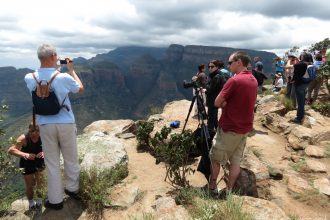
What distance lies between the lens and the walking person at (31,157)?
21.9 ft

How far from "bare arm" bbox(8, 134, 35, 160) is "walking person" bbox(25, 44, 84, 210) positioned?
0.86m

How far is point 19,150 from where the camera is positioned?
675 centimetres

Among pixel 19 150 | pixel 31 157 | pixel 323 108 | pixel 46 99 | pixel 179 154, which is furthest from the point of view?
pixel 323 108

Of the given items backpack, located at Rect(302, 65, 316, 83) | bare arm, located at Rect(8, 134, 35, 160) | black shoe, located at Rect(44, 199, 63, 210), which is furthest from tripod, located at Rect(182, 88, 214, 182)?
backpack, located at Rect(302, 65, 316, 83)

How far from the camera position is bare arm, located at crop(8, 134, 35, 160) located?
6.60 m

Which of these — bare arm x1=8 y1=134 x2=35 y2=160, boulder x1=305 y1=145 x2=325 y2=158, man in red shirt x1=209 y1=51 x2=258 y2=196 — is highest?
man in red shirt x1=209 y1=51 x2=258 y2=196

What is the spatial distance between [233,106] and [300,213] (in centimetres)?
266

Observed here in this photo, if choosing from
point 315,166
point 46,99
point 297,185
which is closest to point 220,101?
point 46,99

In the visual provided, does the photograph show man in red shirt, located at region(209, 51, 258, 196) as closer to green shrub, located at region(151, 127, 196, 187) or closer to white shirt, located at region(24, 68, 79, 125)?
green shrub, located at region(151, 127, 196, 187)

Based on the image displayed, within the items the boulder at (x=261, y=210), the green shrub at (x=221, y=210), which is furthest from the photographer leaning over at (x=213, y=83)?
the green shrub at (x=221, y=210)

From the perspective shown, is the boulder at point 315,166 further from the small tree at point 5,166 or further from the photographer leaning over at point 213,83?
the small tree at point 5,166

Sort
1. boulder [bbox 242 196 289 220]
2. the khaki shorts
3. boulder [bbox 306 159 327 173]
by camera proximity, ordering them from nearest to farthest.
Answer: boulder [bbox 242 196 289 220] → the khaki shorts → boulder [bbox 306 159 327 173]

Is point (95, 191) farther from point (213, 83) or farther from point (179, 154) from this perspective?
point (213, 83)

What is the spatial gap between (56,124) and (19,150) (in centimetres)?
162
